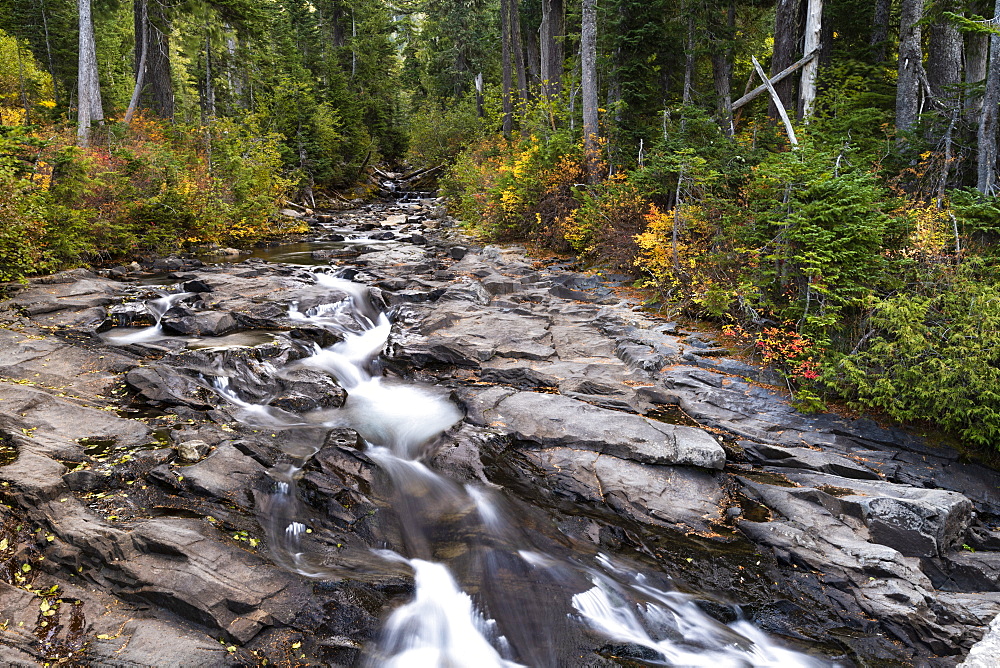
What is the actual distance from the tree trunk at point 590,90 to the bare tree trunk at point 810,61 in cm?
532

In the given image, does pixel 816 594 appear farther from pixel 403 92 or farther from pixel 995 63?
pixel 403 92

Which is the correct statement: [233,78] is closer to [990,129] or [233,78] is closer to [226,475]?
[226,475]

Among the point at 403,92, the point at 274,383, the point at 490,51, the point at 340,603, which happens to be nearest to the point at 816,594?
the point at 340,603

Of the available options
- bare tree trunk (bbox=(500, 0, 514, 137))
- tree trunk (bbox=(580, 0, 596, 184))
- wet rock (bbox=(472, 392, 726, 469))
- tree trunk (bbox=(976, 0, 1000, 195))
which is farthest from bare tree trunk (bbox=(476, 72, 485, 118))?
wet rock (bbox=(472, 392, 726, 469))

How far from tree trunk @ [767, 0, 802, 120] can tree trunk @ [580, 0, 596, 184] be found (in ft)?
15.2

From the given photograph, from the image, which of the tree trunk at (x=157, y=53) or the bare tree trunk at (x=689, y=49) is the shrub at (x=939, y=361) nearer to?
the bare tree trunk at (x=689, y=49)

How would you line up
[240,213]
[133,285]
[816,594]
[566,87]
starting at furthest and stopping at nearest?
[566,87]
[240,213]
[133,285]
[816,594]

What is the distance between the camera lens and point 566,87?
2062 cm

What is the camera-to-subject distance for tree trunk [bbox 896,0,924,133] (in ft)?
34.8

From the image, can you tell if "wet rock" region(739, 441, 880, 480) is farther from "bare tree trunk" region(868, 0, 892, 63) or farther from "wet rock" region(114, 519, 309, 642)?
"bare tree trunk" region(868, 0, 892, 63)

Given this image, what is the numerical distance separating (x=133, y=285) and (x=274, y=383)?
639cm

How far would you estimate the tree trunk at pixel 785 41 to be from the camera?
12705mm

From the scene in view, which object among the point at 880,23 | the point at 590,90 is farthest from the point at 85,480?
the point at 880,23

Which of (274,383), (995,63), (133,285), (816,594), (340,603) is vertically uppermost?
(995,63)
